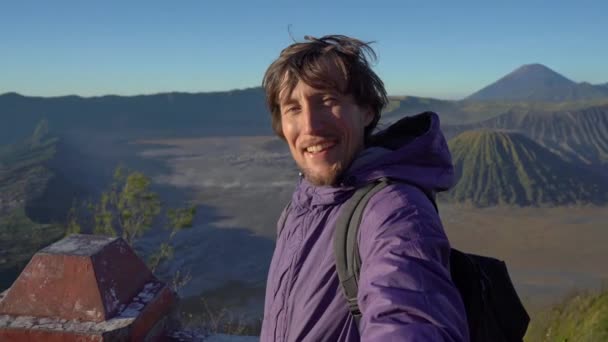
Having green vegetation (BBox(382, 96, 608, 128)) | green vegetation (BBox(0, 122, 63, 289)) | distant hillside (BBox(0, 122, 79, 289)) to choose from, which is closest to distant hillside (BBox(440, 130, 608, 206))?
green vegetation (BBox(382, 96, 608, 128))

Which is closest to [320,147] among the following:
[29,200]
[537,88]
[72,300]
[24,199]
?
[72,300]

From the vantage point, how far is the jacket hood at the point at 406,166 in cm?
111

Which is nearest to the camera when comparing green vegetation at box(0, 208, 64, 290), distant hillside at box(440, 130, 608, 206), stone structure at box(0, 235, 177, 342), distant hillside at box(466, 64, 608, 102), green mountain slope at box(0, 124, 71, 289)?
stone structure at box(0, 235, 177, 342)

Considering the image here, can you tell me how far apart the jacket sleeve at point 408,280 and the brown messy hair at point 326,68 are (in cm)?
42

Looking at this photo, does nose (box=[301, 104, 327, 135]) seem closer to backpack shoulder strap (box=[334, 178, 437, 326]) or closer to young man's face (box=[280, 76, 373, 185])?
young man's face (box=[280, 76, 373, 185])

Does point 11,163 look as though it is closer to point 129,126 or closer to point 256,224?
point 256,224

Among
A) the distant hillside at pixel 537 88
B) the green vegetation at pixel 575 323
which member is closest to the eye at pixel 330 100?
the green vegetation at pixel 575 323

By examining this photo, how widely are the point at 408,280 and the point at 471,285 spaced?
0.22 m

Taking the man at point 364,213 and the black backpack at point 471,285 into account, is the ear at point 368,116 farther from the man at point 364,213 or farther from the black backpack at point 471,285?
the black backpack at point 471,285

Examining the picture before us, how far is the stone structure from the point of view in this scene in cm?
269

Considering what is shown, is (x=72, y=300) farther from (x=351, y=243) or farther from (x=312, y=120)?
(x=351, y=243)

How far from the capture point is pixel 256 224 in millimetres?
22984

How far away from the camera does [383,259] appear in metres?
0.94

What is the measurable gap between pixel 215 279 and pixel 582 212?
61.4ft
